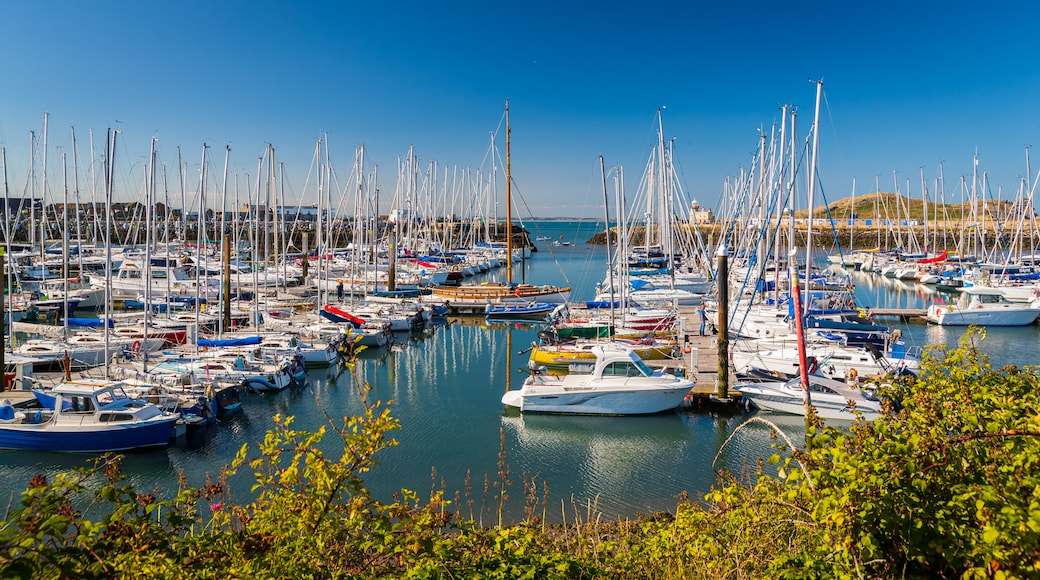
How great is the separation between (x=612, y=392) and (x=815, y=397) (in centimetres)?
665

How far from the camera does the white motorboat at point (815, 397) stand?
2123cm

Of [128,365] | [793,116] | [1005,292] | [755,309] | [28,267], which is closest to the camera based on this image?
[128,365]

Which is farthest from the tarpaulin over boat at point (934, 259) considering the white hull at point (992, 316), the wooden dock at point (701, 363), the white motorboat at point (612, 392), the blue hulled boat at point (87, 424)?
the blue hulled boat at point (87, 424)

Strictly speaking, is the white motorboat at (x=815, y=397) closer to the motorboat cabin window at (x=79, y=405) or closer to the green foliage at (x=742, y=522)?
the green foliage at (x=742, y=522)

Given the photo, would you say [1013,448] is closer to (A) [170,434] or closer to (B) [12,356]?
(A) [170,434]

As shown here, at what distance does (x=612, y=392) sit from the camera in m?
22.9

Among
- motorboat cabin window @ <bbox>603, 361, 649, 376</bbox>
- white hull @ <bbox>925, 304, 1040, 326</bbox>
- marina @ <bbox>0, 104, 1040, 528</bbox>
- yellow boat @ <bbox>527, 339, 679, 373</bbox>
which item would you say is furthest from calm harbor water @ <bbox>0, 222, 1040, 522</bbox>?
white hull @ <bbox>925, 304, 1040, 326</bbox>

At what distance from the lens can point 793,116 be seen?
2945 centimetres

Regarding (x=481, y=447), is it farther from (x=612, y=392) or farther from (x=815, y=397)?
(x=815, y=397)

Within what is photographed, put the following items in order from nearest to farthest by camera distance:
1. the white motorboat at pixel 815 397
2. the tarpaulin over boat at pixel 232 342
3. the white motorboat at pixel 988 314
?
the white motorboat at pixel 815 397, the tarpaulin over boat at pixel 232 342, the white motorboat at pixel 988 314

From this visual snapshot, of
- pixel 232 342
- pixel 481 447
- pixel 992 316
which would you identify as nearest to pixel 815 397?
pixel 481 447

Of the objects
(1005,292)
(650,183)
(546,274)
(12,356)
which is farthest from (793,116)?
(546,274)

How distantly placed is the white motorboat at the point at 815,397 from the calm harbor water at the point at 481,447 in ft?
1.89

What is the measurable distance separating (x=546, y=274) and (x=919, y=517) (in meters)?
79.5
